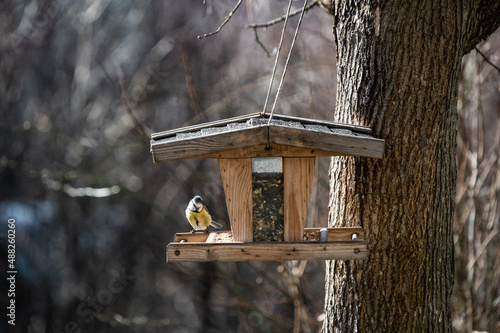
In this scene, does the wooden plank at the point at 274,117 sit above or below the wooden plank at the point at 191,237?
above

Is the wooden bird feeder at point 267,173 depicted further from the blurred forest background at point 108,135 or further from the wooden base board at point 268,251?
the blurred forest background at point 108,135

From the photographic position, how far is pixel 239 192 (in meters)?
2.76

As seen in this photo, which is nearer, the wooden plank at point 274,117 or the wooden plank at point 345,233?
the wooden plank at point 274,117

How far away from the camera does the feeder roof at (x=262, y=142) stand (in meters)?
2.57

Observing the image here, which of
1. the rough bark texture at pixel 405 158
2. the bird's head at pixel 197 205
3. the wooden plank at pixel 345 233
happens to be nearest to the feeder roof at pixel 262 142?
the rough bark texture at pixel 405 158

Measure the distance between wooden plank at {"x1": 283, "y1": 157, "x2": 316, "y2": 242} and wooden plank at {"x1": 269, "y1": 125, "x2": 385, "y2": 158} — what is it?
0.51 feet

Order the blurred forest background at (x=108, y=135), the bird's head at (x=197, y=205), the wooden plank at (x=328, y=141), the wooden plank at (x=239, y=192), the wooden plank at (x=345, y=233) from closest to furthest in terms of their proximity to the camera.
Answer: the wooden plank at (x=328, y=141)
the wooden plank at (x=239, y=192)
the wooden plank at (x=345, y=233)
the bird's head at (x=197, y=205)
the blurred forest background at (x=108, y=135)

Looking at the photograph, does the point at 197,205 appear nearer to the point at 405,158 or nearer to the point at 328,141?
the point at 328,141

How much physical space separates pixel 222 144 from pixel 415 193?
1.16m

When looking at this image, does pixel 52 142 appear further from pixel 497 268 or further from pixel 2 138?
pixel 497 268

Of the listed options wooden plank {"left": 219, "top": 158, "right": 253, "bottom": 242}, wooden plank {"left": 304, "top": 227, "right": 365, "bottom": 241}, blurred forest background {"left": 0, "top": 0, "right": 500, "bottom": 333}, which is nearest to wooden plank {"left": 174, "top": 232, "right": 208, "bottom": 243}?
wooden plank {"left": 219, "top": 158, "right": 253, "bottom": 242}

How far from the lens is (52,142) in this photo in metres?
8.83

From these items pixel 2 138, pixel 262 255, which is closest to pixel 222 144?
pixel 262 255

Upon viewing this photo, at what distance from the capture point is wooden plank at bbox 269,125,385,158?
101 inches
